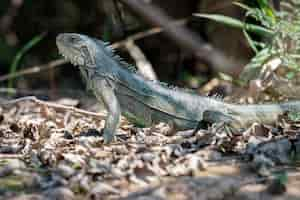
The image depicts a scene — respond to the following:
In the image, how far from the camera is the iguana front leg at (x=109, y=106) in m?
4.71

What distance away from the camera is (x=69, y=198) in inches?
136

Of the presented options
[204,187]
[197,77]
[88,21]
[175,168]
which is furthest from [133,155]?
[88,21]

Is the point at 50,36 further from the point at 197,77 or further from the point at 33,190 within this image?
the point at 33,190

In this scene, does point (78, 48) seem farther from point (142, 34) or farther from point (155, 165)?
point (142, 34)

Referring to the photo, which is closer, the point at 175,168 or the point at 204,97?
the point at 175,168

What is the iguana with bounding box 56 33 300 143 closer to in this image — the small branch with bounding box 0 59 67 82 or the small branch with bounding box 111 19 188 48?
the small branch with bounding box 0 59 67 82

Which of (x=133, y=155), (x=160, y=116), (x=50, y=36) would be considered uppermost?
(x=50, y=36)

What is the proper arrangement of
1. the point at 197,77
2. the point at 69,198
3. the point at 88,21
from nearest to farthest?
the point at 69,198 < the point at 197,77 < the point at 88,21

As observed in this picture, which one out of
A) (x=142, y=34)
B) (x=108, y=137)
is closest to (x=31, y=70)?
(x=142, y=34)

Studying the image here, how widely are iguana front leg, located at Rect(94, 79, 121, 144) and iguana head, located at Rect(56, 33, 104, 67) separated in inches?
8.6

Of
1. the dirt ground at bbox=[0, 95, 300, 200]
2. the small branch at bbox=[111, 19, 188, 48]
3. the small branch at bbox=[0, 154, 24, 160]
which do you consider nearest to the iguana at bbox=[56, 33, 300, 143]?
the dirt ground at bbox=[0, 95, 300, 200]

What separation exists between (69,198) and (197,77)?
20.9 feet

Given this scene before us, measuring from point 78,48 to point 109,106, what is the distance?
0.57 m

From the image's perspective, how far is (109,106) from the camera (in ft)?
16.4
